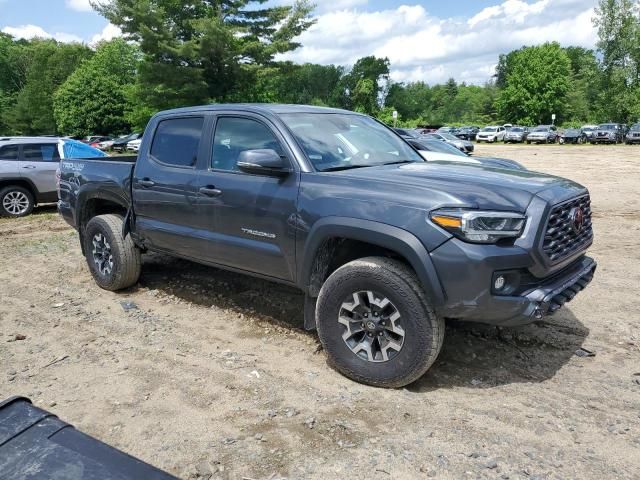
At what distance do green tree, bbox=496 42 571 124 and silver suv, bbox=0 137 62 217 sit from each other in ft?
231

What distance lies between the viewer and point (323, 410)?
135 inches

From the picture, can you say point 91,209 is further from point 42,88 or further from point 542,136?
point 42,88

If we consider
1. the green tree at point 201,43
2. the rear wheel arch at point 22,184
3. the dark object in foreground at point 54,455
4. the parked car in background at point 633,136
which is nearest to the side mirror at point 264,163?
the dark object in foreground at point 54,455

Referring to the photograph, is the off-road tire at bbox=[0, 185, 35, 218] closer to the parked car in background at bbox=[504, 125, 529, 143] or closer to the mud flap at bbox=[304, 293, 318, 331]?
the mud flap at bbox=[304, 293, 318, 331]

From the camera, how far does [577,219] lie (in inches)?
147

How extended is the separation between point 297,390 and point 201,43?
2812cm

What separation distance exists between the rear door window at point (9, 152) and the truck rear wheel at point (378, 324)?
10267 millimetres

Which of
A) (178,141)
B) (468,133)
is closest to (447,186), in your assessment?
(178,141)

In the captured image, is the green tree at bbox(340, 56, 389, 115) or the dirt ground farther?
the green tree at bbox(340, 56, 389, 115)

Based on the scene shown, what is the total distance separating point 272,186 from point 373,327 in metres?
1.31

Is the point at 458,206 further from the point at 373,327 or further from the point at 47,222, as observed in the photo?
the point at 47,222

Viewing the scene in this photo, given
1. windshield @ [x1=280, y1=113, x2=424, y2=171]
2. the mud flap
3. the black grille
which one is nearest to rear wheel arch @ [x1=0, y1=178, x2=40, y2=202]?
windshield @ [x1=280, y1=113, x2=424, y2=171]

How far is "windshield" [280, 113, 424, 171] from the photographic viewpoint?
4.18 metres

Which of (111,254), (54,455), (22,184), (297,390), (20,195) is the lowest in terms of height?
(297,390)
